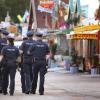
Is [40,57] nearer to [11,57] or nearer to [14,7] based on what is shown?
[11,57]

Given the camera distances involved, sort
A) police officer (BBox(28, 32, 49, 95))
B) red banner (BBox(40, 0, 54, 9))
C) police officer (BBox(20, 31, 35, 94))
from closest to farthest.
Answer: police officer (BBox(28, 32, 49, 95)) → police officer (BBox(20, 31, 35, 94)) → red banner (BBox(40, 0, 54, 9))

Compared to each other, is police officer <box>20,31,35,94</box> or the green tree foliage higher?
the green tree foliage

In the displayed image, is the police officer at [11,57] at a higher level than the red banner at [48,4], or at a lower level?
lower

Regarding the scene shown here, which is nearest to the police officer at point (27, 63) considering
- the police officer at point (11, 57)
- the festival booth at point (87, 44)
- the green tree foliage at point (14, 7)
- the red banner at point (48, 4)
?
the police officer at point (11, 57)

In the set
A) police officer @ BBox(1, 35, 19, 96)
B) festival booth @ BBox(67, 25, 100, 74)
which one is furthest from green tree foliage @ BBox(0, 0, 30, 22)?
police officer @ BBox(1, 35, 19, 96)

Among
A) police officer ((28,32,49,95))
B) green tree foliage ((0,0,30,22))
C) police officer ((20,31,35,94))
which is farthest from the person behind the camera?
green tree foliage ((0,0,30,22))

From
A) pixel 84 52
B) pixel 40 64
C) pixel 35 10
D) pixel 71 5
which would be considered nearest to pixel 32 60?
pixel 40 64

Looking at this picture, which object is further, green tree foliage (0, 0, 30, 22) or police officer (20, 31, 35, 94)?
green tree foliage (0, 0, 30, 22)

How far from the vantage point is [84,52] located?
126 feet

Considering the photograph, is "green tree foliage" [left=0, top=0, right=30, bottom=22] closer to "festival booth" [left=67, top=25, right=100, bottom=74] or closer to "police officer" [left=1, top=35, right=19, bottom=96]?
"festival booth" [left=67, top=25, right=100, bottom=74]

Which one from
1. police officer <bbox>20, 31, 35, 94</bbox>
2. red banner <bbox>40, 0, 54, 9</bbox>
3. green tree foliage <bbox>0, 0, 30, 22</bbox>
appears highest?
green tree foliage <bbox>0, 0, 30, 22</bbox>

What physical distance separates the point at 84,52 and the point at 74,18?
289 cm

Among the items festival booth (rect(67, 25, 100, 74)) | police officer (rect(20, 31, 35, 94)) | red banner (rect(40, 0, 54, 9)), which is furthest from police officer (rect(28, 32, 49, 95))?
red banner (rect(40, 0, 54, 9))

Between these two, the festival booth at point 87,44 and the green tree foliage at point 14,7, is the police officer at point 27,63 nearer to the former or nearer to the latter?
the festival booth at point 87,44
